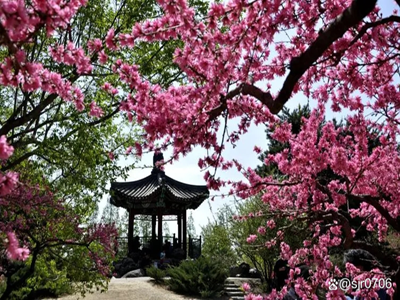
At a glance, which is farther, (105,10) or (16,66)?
(105,10)

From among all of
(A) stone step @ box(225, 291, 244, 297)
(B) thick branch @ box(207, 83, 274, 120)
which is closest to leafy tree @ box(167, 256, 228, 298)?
(A) stone step @ box(225, 291, 244, 297)

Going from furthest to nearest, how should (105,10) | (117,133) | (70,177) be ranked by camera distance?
(117,133), (105,10), (70,177)

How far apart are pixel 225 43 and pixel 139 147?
132 cm

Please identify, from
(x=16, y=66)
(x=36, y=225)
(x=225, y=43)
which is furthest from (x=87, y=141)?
(x=16, y=66)

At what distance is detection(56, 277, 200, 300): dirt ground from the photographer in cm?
1189

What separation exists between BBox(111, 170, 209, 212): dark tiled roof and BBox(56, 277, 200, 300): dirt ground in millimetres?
4276

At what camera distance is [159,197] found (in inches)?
685

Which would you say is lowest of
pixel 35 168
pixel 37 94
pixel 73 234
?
pixel 73 234

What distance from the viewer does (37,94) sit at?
9281 millimetres

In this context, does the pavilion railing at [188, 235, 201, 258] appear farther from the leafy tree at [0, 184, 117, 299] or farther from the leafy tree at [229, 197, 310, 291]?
the leafy tree at [0, 184, 117, 299]

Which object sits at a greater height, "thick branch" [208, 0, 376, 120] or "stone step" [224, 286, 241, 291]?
"thick branch" [208, 0, 376, 120]

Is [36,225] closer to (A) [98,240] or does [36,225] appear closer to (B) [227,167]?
(A) [98,240]

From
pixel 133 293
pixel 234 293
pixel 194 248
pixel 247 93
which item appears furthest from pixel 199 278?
pixel 247 93

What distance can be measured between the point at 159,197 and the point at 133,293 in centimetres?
565
